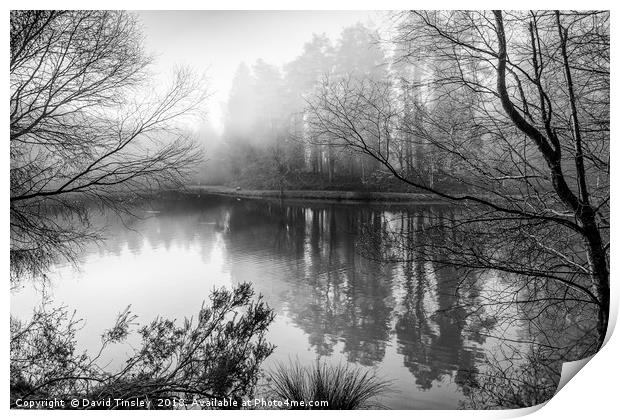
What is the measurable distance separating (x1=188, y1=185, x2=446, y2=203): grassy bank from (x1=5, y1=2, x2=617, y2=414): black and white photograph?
49mm

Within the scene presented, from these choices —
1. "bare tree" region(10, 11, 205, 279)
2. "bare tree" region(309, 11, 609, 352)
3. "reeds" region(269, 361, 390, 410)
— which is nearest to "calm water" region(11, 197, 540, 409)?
"reeds" region(269, 361, 390, 410)

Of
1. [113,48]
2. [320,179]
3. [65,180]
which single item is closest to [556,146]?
[320,179]

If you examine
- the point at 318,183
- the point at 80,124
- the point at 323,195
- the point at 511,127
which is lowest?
the point at 323,195

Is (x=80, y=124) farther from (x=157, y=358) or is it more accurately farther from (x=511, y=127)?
(x=511, y=127)

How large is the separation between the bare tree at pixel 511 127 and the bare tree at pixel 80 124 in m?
1.57

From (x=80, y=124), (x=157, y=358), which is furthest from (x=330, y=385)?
(x=80, y=124)

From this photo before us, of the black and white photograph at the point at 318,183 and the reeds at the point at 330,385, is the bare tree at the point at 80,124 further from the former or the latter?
the reeds at the point at 330,385

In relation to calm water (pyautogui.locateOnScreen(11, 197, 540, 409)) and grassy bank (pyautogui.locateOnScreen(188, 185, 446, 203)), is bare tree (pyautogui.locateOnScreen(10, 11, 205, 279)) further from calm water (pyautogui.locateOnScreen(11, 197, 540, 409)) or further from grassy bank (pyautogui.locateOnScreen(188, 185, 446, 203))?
grassy bank (pyautogui.locateOnScreen(188, 185, 446, 203))

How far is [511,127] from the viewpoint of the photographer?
276 centimetres

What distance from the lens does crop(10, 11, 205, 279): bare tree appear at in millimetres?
3158

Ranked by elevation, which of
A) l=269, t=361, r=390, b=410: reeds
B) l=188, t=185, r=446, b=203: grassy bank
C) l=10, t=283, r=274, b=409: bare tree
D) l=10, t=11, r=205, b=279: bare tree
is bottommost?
l=269, t=361, r=390, b=410: reeds

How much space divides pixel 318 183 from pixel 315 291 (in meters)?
1.43

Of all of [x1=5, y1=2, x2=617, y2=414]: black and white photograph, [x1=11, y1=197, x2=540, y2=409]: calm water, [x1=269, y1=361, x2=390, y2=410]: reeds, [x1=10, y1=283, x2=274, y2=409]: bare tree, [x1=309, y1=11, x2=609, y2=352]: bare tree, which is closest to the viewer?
[x1=309, y1=11, x2=609, y2=352]: bare tree

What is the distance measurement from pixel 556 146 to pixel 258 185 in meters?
3.74
